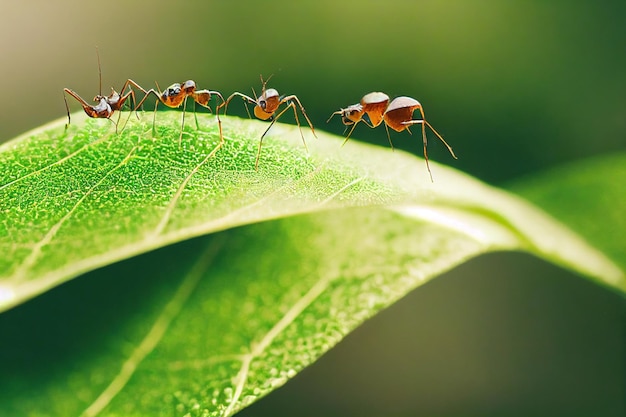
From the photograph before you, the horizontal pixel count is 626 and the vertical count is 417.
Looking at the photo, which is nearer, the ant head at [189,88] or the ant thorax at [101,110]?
the ant thorax at [101,110]

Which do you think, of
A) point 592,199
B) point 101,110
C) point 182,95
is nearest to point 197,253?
point 101,110

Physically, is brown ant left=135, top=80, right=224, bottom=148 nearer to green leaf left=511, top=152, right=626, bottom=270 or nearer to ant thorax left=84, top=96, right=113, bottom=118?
ant thorax left=84, top=96, right=113, bottom=118

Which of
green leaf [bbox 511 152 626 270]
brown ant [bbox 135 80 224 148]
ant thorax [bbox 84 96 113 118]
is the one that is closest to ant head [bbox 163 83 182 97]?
brown ant [bbox 135 80 224 148]

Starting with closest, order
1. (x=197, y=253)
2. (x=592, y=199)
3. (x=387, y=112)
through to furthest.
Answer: (x=197, y=253) < (x=387, y=112) < (x=592, y=199)

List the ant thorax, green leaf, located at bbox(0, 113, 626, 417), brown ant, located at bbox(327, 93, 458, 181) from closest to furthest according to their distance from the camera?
1. green leaf, located at bbox(0, 113, 626, 417)
2. the ant thorax
3. brown ant, located at bbox(327, 93, 458, 181)

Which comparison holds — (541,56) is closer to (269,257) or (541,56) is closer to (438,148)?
(438,148)

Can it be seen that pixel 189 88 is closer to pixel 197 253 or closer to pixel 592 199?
pixel 197 253

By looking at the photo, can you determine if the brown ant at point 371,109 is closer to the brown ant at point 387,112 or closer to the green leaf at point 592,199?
the brown ant at point 387,112

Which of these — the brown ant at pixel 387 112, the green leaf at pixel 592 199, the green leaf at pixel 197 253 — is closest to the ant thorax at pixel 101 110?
the green leaf at pixel 197 253
